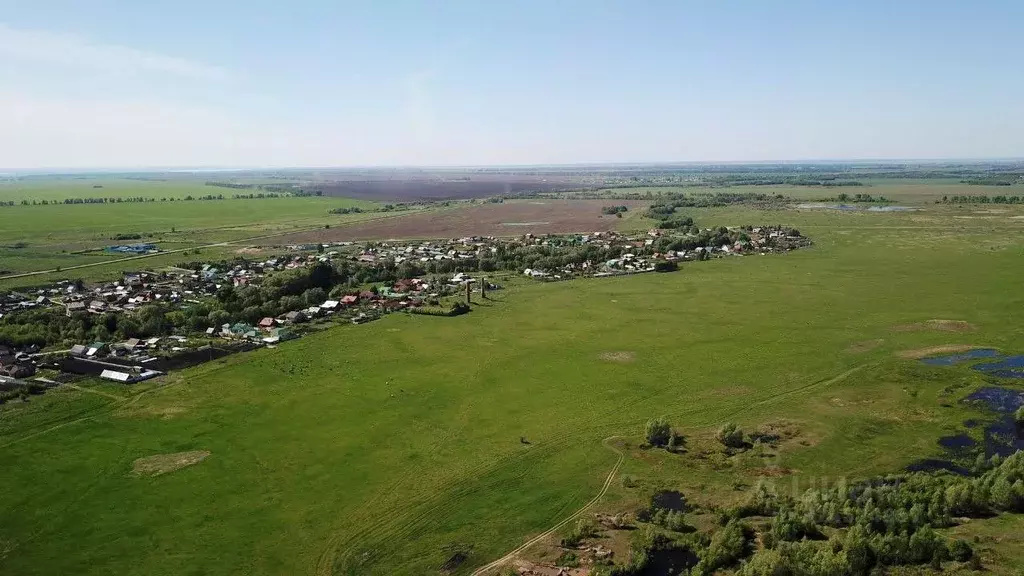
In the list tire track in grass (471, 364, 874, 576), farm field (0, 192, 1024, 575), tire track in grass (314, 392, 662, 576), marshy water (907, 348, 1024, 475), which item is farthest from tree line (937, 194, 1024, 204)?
tire track in grass (314, 392, 662, 576)

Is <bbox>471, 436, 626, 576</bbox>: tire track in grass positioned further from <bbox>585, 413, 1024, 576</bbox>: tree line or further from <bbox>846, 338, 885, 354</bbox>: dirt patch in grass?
<bbox>846, 338, 885, 354</bbox>: dirt patch in grass

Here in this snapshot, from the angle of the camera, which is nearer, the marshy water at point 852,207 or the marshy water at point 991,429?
the marshy water at point 991,429

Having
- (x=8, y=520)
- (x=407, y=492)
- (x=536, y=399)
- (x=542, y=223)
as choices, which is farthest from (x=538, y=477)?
(x=542, y=223)

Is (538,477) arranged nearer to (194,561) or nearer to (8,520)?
(194,561)

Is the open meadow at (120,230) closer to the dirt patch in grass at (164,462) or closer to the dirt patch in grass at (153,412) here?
the dirt patch in grass at (153,412)

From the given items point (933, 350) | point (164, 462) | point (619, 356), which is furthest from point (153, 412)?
point (933, 350)

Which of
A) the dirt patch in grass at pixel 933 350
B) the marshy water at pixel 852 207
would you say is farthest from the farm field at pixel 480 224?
the dirt patch in grass at pixel 933 350

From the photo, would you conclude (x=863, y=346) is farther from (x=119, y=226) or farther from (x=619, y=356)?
(x=119, y=226)
